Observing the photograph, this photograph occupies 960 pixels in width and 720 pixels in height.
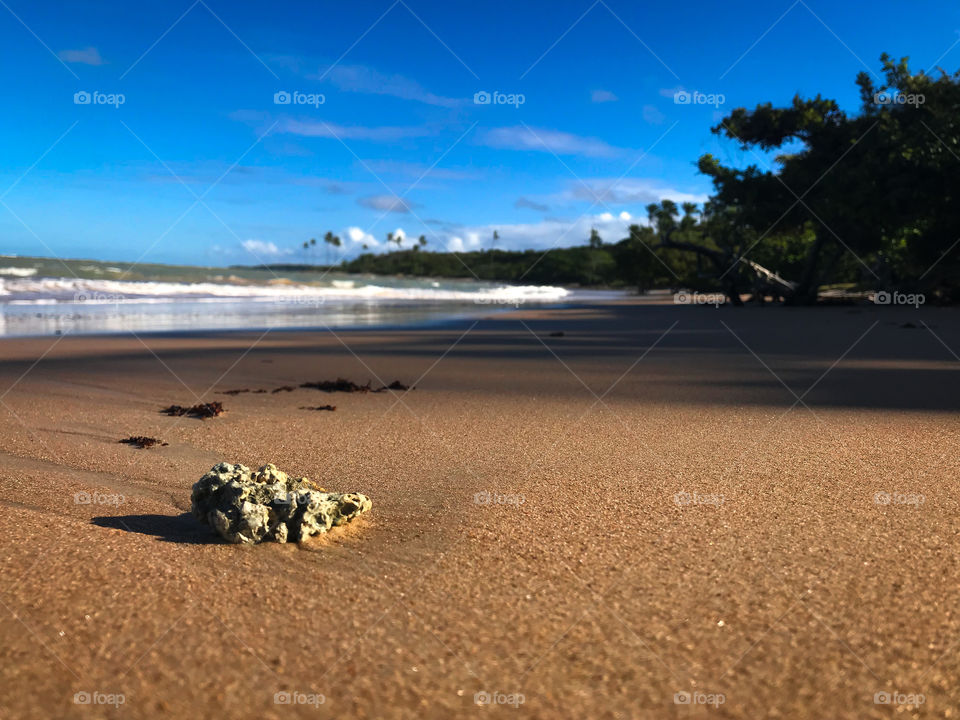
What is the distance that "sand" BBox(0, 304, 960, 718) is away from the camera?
5.58 ft

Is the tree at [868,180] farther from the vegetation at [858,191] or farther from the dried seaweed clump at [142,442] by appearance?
the dried seaweed clump at [142,442]

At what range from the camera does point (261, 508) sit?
8.44 ft

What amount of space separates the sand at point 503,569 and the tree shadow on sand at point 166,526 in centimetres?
2

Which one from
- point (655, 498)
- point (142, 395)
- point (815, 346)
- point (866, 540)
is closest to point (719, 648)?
point (866, 540)

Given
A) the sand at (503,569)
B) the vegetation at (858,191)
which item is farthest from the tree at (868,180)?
the sand at (503,569)

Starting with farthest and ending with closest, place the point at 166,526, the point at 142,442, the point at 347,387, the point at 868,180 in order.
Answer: the point at 868,180 < the point at 347,387 < the point at 142,442 < the point at 166,526

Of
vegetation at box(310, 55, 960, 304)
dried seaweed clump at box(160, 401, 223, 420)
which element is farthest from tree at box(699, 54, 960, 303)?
dried seaweed clump at box(160, 401, 223, 420)

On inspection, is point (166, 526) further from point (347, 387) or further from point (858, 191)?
point (858, 191)

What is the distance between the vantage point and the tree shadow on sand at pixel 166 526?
2.60 metres

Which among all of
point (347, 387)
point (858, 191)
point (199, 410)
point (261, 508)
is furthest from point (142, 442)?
point (858, 191)

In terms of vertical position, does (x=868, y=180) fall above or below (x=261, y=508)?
above

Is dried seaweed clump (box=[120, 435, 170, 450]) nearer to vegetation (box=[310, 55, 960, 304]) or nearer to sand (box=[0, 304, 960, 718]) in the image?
sand (box=[0, 304, 960, 718])

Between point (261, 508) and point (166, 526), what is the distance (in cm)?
49

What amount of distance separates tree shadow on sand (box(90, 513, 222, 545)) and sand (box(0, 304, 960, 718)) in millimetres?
15
